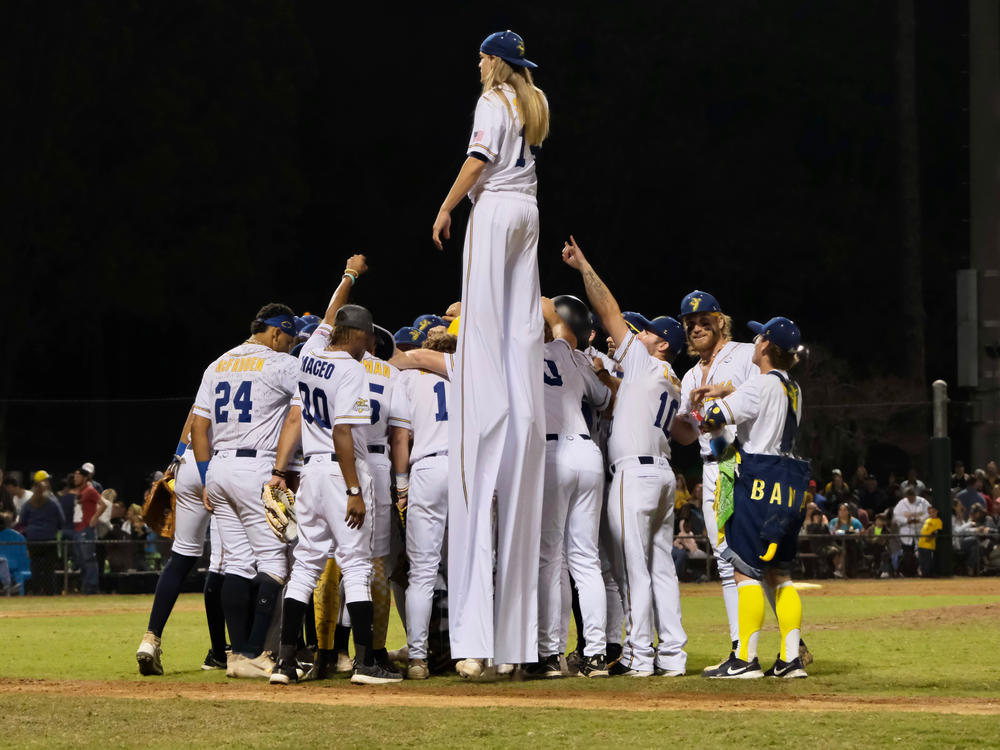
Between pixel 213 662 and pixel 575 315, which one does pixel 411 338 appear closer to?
pixel 575 315

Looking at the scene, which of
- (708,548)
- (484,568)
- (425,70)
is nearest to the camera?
(484,568)

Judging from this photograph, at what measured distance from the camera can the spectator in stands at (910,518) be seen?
73.1 feet

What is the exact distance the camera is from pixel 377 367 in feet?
31.4

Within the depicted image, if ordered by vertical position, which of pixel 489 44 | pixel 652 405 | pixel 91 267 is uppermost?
pixel 91 267

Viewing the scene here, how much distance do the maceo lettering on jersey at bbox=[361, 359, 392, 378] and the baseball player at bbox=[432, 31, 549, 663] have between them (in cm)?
74

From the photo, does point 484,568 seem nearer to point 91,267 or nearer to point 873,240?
point 91,267

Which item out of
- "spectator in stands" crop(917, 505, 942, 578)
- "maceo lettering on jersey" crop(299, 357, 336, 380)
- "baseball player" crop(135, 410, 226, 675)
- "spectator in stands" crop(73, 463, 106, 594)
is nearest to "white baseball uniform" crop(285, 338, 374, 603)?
"maceo lettering on jersey" crop(299, 357, 336, 380)

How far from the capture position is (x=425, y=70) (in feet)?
141

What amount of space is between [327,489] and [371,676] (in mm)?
1076

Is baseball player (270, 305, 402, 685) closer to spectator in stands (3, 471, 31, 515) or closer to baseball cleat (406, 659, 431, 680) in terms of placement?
baseball cleat (406, 659, 431, 680)

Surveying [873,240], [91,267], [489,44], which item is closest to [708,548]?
[489,44]

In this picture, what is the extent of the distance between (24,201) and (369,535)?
85.7 ft

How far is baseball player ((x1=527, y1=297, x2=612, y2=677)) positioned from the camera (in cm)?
936

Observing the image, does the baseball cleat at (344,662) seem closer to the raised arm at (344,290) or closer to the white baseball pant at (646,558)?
the white baseball pant at (646,558)
